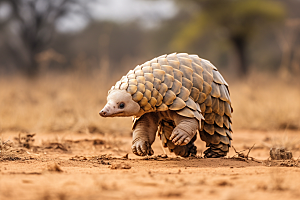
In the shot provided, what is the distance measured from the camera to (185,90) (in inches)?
142

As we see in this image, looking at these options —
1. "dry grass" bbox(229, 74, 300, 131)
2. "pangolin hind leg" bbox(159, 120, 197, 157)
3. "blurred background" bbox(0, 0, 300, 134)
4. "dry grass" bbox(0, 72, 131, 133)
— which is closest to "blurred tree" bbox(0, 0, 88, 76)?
"blurred background" bbox(0, 0, 300, 134)

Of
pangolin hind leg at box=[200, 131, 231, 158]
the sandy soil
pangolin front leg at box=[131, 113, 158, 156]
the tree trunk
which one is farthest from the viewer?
the tree trunk

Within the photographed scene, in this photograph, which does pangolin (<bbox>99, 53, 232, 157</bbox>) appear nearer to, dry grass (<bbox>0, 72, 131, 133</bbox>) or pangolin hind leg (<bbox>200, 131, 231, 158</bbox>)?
pangolin hind leg (<bbox>200, 131, 231, 158</bbox>)

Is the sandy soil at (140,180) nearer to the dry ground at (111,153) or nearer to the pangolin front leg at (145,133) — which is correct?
the dry ground at (111,153)

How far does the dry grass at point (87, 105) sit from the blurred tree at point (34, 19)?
829 cm

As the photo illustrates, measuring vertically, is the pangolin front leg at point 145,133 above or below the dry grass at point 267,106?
below

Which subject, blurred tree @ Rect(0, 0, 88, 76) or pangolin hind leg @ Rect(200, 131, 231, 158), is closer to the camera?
pangolin hind leg @ Rect(200, 131, 231, 158)

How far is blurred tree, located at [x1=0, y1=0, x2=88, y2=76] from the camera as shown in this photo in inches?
750

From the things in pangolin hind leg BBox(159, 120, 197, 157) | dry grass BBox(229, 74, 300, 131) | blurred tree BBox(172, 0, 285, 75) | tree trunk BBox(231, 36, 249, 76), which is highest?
blurred tree BBox(172, 0, 285, 75)

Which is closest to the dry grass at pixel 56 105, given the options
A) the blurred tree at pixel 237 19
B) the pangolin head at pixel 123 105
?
the pangolin head at pixel 123 105

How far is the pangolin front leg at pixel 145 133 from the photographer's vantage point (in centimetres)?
376

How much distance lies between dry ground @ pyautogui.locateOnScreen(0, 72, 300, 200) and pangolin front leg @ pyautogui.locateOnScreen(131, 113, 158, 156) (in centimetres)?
16

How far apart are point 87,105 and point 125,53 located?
23046 millimetres

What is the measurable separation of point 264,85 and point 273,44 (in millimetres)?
18601
